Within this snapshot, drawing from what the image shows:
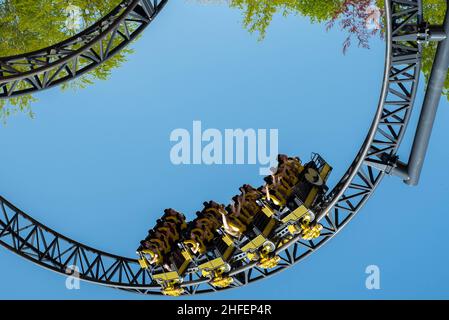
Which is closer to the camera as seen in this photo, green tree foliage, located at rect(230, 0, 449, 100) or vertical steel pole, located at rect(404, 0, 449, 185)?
vertical steel pole, located at rect(404, 0, 449, 185)

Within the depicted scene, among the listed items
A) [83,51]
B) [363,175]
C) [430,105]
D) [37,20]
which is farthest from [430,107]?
[37,20]

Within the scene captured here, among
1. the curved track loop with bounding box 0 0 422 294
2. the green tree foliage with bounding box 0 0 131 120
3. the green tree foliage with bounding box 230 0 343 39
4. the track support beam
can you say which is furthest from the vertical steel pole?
the green tree foliage with bounding box 0 0 131 120

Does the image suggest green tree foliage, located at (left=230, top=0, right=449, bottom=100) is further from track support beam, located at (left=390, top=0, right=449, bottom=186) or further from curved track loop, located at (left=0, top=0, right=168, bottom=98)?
curved track loop, located at (left=0, top=0, right=168, bottom=98)

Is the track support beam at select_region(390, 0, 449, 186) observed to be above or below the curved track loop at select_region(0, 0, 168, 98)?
below

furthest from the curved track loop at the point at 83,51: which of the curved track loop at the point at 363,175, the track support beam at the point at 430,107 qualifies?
the track support beam at the point at 430,107

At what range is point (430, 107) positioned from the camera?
1263 cm

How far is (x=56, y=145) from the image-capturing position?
87.5 feet

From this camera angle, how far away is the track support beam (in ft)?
39.6

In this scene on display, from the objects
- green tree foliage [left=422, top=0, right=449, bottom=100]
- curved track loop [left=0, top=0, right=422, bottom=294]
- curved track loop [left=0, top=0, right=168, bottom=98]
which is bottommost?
curved track loop [left=0, top=0, right=422, bottom=294]

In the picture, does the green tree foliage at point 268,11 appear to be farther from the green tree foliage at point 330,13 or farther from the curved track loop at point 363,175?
the curved track loop at point 363,175

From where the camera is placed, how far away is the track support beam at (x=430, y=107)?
1207 cm

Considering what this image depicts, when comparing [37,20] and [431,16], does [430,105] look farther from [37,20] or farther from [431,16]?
[37,20]

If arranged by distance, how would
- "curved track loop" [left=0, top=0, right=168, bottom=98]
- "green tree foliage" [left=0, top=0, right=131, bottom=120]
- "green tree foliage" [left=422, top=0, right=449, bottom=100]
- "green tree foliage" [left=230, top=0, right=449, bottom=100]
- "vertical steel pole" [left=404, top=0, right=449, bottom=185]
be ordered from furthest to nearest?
1. "green tree foliage" [left=0, top=0, right=131, bottom=120]
2. "green tree foliage" [left=230, top=0, right=449, bottom=100]
3. "green tree foliage" [left=422, top=0, right=449, bottom=100]
4. "curved track loop" [left=0, top=0, right=168, bottom=98]
5. "vertical steel pole" [left=404, top=0, right=449, bottom=185]
